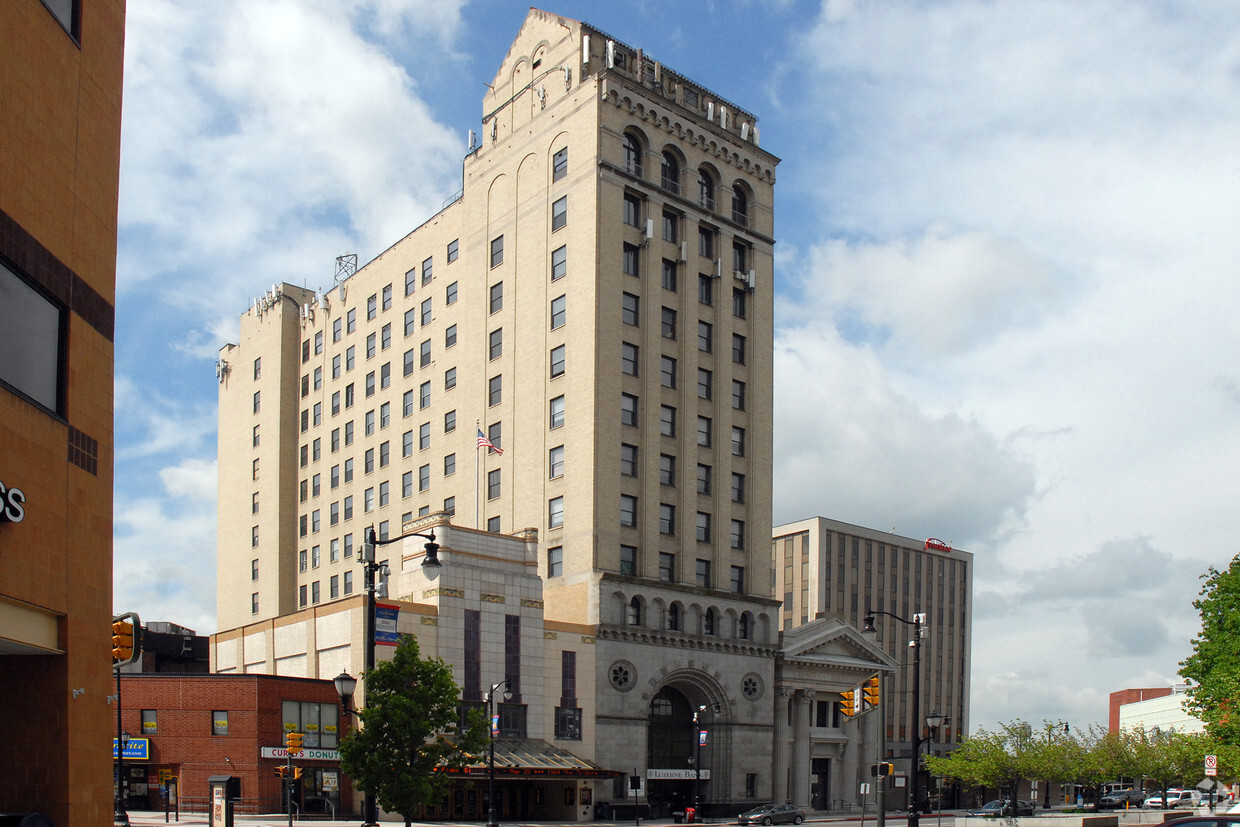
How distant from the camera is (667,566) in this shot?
74.4 metres

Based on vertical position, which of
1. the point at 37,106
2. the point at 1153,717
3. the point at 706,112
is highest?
the point at 706,112

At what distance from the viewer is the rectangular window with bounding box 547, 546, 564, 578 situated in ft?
236

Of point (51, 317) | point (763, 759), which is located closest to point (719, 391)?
point (763, 759)

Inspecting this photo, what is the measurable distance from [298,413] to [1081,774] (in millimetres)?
63480

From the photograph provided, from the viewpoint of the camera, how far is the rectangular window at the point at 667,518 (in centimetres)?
7444

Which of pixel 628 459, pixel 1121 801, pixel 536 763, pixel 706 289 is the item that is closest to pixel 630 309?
pixel 706 289

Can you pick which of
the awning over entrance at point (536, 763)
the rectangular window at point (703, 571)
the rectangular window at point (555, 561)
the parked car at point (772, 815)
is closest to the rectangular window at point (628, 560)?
the rectangular window at point (555, 561)

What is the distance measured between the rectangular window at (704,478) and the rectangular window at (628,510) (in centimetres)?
597

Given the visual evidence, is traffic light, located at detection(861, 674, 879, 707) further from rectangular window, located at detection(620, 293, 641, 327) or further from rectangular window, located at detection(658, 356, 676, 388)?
rectangular window, located at detection(620, 293, 641, 327)

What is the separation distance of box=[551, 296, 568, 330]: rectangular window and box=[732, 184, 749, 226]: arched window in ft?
49.2

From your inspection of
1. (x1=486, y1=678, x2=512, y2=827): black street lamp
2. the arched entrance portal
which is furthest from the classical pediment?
(x1=486, y1=678, x2=512, y2=827): black street lamp

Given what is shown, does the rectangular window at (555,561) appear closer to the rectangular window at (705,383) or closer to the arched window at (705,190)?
the rectangular window at (705,383)

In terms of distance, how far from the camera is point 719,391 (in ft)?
258

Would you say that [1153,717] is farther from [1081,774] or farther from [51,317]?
[51,317]
